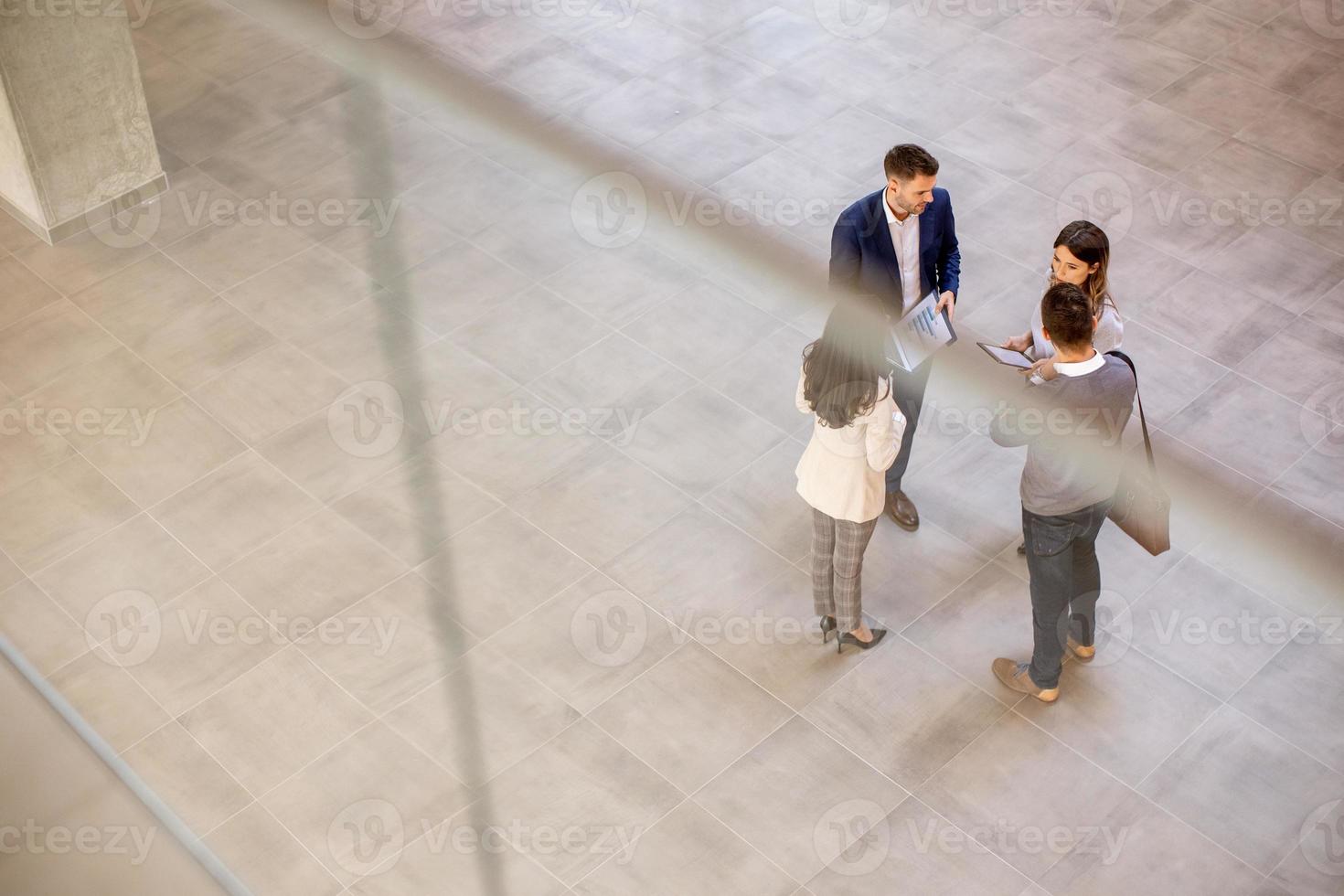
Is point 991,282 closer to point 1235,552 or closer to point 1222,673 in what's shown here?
point 1222,673

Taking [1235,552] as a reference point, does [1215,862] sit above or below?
below

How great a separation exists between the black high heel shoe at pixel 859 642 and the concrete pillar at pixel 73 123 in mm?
4276

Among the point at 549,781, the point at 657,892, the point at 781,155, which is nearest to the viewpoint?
the point at 657,892

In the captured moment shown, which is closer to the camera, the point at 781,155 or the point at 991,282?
the point at 991,282

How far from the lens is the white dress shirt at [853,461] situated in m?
4.29

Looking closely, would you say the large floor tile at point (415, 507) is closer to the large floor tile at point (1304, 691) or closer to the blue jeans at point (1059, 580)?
the blue jeans at point (1059, 580)

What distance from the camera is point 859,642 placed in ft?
16.3

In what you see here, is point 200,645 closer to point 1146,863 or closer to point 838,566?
point 838,566

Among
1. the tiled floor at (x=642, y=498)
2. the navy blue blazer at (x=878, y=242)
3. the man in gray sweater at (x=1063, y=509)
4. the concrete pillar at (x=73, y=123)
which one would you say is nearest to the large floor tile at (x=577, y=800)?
the tiled floor at (x=642, y=498)

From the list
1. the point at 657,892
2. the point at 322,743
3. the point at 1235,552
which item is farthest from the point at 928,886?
the point at 1235,552

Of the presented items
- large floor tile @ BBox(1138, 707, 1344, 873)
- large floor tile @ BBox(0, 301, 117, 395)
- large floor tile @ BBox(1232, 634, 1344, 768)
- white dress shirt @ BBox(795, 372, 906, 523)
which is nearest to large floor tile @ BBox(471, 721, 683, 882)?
white dress shirt @ BBox(795, 372, 906, 523)

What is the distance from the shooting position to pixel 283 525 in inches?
216

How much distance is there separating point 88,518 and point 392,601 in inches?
52.8

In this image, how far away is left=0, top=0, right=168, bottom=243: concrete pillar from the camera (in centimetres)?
633
